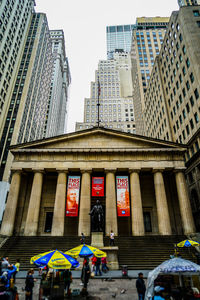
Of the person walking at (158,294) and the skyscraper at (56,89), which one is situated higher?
the skyscraper at (56,89)

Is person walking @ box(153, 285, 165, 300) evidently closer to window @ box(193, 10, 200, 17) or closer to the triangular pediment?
the triangular pediment

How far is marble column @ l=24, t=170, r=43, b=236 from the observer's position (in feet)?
83.8

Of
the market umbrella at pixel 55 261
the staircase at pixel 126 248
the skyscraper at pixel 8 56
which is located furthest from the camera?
the skyscraper at pixel 8 56

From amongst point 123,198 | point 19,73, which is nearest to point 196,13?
point 123,198

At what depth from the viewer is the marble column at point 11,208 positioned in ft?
83.7

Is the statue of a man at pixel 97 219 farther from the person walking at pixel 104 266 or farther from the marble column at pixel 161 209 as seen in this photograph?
the marble column at pixel 161 209

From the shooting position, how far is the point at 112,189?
27.6 metres

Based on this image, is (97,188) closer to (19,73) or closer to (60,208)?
(60,208)

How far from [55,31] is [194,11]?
13642 centimetres

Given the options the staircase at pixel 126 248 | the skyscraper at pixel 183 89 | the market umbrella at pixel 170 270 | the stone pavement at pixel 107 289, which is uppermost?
the skyscraper at pixel 183 89

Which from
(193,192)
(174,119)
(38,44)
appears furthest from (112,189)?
(38,44)

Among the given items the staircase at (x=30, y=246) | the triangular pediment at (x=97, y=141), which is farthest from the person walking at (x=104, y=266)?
the triangular pediment at (x=97, y=141)

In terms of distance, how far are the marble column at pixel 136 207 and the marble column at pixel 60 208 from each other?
Answer: 9223 millimetres

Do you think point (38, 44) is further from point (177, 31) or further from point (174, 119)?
point (174, 119)
